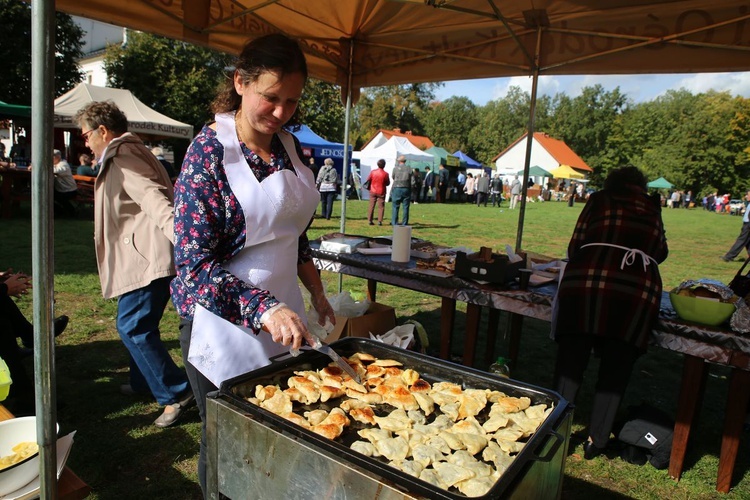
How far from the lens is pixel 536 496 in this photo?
1.32 meters

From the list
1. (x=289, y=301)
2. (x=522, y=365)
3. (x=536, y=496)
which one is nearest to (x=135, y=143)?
(x=289, y=301)

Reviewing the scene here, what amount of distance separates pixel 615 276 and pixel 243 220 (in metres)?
2.17

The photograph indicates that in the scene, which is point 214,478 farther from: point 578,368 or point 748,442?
point 748,442

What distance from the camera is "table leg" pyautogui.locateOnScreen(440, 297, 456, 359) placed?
142 inches

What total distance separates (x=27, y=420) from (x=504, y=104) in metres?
84.4

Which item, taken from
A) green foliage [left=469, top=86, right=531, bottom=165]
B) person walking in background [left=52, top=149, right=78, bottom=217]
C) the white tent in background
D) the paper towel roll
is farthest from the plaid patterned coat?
green foliage [left=469, top=86, right=531, bottom=165]

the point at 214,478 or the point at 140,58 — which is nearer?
the point at 214,478

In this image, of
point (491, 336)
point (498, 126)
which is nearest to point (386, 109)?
point (498, 126)

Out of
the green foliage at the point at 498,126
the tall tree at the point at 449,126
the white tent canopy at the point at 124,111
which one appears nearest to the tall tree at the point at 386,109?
the tall tree at the point at 449,126

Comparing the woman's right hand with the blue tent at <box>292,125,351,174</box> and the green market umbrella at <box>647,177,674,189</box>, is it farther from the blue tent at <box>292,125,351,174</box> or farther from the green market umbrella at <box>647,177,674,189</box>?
the green market umbrella at <box>647,177,674,189</box>

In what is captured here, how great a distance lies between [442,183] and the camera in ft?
81.9

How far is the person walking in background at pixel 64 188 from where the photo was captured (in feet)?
33.4

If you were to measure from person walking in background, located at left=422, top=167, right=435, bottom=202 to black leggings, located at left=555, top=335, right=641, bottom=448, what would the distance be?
1997 centimetres

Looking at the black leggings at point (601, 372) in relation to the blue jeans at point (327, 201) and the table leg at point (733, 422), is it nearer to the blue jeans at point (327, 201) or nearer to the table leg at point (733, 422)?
the table leg at point (733, 422)
